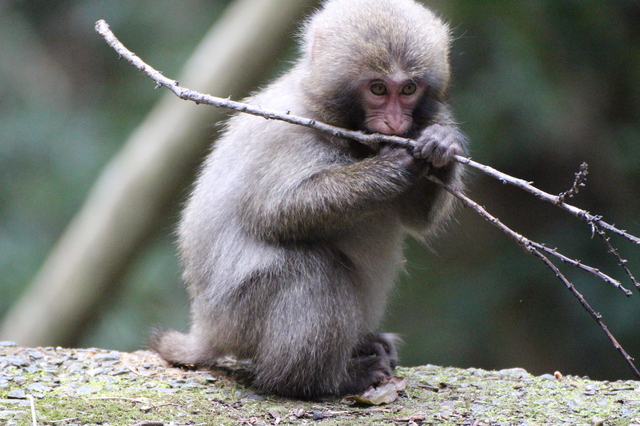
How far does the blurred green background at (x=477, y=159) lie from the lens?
29.2 ft

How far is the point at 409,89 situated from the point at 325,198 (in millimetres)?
866

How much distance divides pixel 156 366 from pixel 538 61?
19.3 feet

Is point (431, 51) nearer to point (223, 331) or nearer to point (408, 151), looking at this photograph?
point (408, 151)

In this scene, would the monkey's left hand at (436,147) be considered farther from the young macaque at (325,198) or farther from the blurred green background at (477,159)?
the blurred green background at (477,159)

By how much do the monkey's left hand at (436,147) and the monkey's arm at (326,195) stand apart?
0.35 ft

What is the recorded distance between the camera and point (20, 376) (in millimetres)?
4938

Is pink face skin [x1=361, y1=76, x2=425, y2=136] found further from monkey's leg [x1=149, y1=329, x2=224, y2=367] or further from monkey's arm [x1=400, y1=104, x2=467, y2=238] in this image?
monkey's leg [x1=149, y1=329, x2=224, y2=367]

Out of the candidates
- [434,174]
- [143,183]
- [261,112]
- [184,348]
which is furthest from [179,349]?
[143,183]

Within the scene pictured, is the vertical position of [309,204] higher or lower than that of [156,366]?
higher

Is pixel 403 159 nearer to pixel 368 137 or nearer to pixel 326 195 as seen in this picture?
pixel 368 137

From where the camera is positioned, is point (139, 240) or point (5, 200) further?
point (5, 200)

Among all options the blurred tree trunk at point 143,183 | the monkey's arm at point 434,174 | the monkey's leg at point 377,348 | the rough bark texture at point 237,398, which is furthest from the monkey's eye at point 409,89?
the blurred tree trunk at point 143,183

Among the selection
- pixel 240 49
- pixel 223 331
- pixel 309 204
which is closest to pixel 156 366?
pixel 223 331

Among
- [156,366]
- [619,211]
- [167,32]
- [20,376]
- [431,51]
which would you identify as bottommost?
[20,376]
